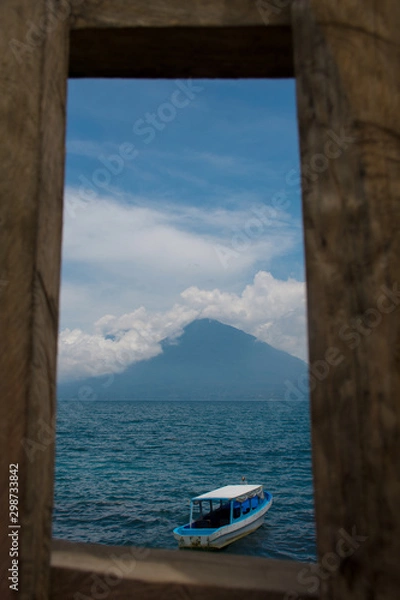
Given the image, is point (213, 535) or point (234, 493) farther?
point (234, 493)

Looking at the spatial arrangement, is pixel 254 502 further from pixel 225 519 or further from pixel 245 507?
pixel 225 519

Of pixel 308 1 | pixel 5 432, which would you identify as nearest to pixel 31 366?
pixel 5 432

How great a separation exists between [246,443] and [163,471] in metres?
21.3

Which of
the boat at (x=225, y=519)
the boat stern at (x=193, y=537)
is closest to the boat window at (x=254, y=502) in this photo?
the boat at (x=225, y=519)

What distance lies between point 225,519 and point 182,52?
2760 centimetres

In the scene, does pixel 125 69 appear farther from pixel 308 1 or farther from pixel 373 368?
pixel 373 368

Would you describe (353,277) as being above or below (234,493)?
above

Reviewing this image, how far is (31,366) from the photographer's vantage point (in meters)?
1.05

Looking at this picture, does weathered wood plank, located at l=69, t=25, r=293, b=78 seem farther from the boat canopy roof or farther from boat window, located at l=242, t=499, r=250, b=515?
boat window, located at l=242, t=499, r=250, b=515

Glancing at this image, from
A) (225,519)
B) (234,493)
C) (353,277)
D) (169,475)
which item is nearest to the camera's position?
(353,277)

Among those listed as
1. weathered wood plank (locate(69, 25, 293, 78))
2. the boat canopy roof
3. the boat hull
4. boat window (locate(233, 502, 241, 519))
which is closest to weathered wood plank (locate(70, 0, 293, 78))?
weathered wood plank (locate(69, 25, 293, 78))

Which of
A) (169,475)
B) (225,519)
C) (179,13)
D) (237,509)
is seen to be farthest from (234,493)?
(179,13)

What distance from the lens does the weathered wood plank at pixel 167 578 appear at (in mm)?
1016

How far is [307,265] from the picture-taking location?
1.01 metres
